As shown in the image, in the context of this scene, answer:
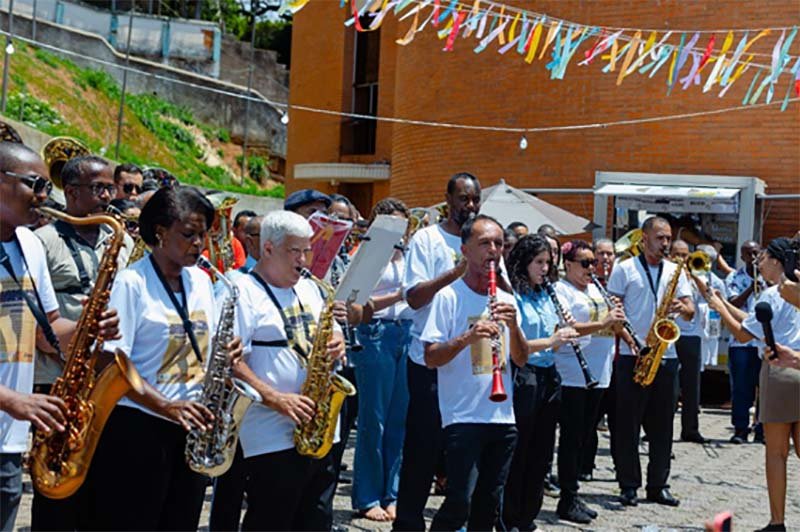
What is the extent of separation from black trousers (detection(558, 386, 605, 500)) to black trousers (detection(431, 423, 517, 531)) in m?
2.19

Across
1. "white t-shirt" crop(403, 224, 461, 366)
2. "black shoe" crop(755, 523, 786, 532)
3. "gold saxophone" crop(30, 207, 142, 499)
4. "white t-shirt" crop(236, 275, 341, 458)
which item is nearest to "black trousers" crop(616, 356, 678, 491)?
"black shoe" crop(755, 523, 786, 532)

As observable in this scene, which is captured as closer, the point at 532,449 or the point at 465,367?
the point at 465,367

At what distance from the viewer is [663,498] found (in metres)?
9.35

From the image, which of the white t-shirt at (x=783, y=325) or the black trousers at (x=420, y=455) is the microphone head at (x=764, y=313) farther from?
the black trousers at (x=420, y=455)

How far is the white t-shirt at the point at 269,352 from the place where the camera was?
546cm

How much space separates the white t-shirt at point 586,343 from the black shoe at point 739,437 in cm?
462

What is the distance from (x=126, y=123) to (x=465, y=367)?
34.3m

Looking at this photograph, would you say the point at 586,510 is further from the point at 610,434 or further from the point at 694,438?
the point at 694,438

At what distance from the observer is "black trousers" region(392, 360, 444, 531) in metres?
7.01

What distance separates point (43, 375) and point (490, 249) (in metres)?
2.78

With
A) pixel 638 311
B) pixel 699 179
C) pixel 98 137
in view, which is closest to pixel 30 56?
pixel 98 137

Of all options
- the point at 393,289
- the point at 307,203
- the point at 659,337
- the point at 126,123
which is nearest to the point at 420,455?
the point at 393,289

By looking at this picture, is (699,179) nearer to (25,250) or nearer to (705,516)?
(705,516)

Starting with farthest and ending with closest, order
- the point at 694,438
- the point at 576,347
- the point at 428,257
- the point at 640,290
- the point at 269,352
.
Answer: the point at 694,438
the point at 640,290
the point at 576,347
the point at 428,257
the point at 269,352
